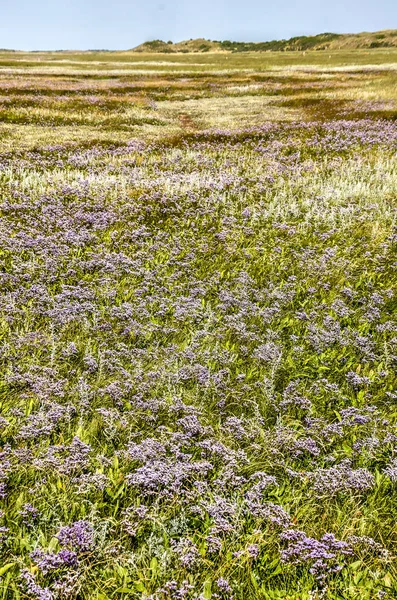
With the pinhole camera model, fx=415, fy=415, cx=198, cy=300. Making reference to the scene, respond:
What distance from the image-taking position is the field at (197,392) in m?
2.96

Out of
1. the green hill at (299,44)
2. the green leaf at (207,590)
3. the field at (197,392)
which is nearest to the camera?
the green leaf at (207,590)

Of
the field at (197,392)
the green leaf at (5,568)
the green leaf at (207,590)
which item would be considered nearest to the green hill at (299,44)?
the field at (197,392)

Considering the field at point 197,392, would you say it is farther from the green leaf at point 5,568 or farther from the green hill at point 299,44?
the green hill at point 299,44

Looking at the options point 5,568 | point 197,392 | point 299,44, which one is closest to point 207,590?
point 5,568

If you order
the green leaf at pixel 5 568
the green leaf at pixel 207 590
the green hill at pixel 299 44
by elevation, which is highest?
the green hill at pixel 299 44

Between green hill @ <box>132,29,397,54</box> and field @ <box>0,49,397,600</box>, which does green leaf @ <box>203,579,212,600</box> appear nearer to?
field @ <box>0,49,397,600</box>

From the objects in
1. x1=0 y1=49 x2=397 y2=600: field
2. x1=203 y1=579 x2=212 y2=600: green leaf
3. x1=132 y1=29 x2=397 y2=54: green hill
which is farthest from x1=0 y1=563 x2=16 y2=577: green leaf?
x1=132 y1=29 x2=397 y2=54: green hill

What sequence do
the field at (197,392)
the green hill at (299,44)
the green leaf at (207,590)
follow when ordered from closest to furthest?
the green leaf at (207,590) → the field at (197,392) → the green hill at (299,44)

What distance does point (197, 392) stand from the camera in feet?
14.8

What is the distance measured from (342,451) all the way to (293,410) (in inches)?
26.3

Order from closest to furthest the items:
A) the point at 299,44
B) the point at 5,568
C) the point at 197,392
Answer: the point at 5,568 → the point at 197,392 → the point at 299,44

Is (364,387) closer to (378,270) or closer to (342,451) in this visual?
(342,451)

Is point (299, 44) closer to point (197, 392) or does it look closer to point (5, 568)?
point (197, 392)

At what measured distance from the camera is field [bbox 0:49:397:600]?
2.96 metres
